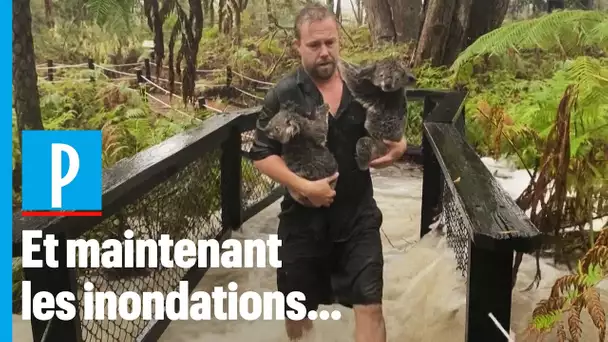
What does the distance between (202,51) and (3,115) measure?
26.9 inches

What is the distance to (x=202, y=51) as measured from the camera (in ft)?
6.33

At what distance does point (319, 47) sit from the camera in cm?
140

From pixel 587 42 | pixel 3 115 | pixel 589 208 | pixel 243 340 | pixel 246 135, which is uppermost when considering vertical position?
pixel 587 42

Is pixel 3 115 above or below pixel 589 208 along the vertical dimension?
above

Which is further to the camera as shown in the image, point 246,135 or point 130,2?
point 246,135

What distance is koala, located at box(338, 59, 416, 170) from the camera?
1.45 meters

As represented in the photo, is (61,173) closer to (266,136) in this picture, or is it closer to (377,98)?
(266,136)

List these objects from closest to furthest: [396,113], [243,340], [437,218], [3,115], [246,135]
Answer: [3,115], [396,113], [243,340], [246,135], [437,218]

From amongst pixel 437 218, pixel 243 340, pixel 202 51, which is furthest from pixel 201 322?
pixel 437 218

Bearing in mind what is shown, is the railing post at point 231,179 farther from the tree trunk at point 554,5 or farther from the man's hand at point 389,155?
the tree trunk at point 554,5

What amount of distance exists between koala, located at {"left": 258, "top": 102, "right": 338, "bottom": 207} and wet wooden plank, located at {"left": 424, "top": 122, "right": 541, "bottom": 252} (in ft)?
1.00

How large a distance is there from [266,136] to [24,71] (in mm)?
647

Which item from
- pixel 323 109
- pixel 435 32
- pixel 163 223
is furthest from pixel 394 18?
pixel 163 223

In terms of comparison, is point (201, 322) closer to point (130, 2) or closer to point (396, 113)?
point (396, 113)
